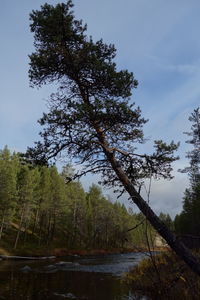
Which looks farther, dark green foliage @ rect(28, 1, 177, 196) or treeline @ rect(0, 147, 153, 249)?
treeline @ rect(0, 147, 153, 249)

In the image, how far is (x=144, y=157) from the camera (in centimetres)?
1041

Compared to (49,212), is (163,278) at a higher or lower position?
lower

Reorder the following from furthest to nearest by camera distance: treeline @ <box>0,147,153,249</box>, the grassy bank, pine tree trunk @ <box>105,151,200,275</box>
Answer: treeline @ <box>0,147,153,249</box> → the grassy bank → pine tree trunk @ <box>105,151,200,275</box>

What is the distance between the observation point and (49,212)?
54969 mm

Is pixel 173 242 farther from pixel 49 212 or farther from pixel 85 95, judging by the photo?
pixel 49 212

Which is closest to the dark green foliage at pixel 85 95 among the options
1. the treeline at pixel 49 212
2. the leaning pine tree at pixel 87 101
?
the leaning pine tree at pixel 87 101

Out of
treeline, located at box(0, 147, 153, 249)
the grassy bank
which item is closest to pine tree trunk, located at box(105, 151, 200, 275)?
the grassy bank

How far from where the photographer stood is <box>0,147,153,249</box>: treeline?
42.8 meters

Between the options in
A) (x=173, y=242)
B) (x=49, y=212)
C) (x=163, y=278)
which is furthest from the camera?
(x=49, y=212)

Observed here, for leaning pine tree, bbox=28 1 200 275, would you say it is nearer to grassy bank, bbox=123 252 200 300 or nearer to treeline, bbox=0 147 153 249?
grassy bank, bbox=123 252 200 300

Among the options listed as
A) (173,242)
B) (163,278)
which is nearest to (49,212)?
(163,278)

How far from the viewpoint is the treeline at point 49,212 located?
4275cm

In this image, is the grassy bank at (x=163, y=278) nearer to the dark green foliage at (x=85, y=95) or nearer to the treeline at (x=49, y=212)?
the dark green foliage at (x=85, y=95)

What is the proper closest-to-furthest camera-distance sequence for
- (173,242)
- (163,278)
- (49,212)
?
1. (173,242)
2. (163,278)
3. (49,212)
